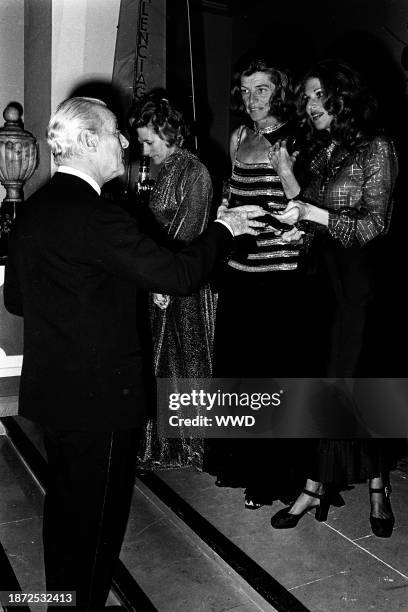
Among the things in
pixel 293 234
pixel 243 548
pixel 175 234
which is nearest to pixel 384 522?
pixel 243 548

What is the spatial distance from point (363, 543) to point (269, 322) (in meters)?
0.87

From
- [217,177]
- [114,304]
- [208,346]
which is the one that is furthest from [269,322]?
[217,177]

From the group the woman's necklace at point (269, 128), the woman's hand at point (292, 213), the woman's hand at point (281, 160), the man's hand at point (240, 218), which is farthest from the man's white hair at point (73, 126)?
the woman's necklace at point (269, 128)

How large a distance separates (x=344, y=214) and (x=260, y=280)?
1.35 feet

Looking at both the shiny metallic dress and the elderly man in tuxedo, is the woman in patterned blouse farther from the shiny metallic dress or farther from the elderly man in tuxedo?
the elderly man in tuxedo

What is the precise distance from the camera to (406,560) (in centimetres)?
209

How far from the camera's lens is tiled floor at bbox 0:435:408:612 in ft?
6.32

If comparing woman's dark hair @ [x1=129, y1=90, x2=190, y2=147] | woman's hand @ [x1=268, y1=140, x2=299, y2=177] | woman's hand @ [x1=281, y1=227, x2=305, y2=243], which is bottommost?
woman's hand @ [x1=281, y1=227, x2=305, y2=243]

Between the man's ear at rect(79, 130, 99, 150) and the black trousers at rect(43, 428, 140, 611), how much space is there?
0.72 m

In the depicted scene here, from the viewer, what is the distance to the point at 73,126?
4.94 ft

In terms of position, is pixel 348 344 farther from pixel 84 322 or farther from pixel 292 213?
pixel 84 322

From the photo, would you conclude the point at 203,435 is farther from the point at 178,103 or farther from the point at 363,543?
the point at 178,103


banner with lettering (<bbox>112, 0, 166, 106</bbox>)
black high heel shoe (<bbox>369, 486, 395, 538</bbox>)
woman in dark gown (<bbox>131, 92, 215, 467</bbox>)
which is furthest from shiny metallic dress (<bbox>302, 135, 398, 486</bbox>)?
banner with lettering (<bbox>112, 0, 166, 106</bbox>)

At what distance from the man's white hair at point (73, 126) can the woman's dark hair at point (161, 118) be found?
96 centimetres
